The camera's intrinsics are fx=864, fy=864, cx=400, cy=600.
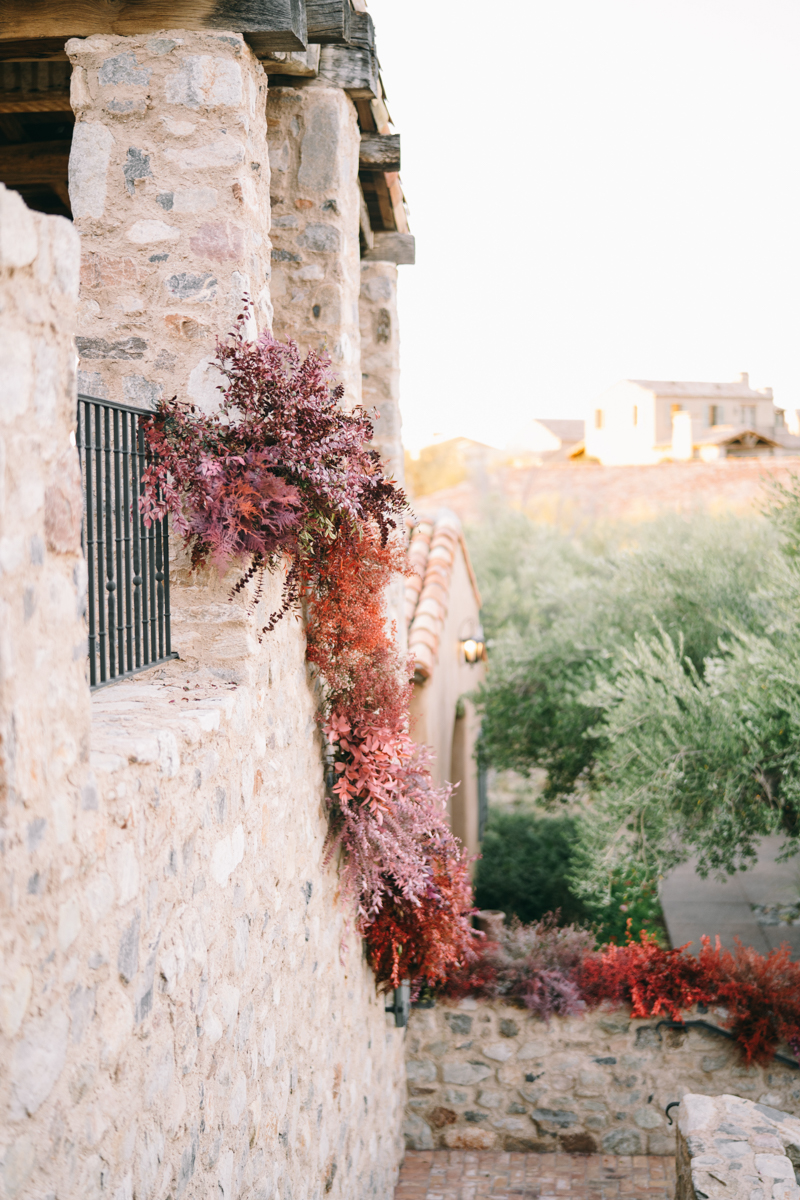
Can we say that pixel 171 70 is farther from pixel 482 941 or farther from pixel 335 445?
pixel 482 941

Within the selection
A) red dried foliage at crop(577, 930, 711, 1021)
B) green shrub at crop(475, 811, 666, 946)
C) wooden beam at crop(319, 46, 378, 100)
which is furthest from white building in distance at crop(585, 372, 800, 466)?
wooden beam at crop(319, 46, 378, 100)

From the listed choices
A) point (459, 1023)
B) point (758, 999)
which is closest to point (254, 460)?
point (459, 1023)

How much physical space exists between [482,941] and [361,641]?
3.81 m

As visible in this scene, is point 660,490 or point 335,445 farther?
point 660,490

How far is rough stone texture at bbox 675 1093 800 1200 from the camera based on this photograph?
13.6 feet

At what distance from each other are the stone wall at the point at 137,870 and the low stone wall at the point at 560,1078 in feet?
9.05

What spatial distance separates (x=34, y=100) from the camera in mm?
4191

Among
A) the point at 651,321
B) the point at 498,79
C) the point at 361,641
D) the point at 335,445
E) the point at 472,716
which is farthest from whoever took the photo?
the point at 651,321

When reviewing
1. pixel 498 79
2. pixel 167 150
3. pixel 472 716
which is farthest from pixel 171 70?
pixel 498 79

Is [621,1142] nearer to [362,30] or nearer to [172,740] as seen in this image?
[172,740]

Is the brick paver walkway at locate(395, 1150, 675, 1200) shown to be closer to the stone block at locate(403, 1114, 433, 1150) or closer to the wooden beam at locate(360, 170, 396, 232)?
the stone block at locate(403, 1114, 433, 1150)

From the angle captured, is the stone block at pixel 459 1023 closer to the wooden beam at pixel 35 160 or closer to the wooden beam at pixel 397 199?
the wooden beam at pixel 397 199

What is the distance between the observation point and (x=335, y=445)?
3082mm

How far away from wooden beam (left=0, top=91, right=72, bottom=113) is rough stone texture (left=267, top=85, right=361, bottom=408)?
3.25 ft
